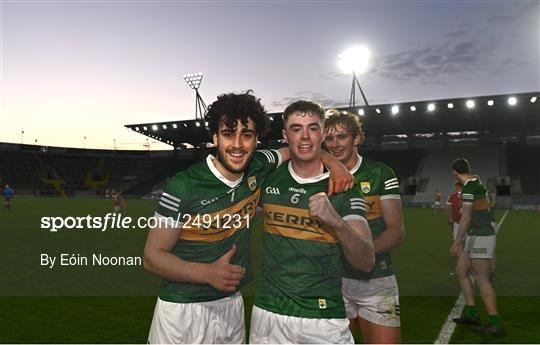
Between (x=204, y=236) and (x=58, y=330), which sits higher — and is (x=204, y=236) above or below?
above

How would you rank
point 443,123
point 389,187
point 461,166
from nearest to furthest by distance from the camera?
point 389,187
point 461,166
point 443,123

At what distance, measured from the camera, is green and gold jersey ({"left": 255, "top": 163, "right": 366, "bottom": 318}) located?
8.38 feet

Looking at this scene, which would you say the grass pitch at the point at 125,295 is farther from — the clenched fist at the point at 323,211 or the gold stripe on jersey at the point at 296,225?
the clenched fist at the point at 323,211

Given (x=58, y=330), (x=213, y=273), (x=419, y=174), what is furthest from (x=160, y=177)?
(x=213, y=273)

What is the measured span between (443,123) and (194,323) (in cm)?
4497

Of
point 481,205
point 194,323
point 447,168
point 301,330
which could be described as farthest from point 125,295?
point 447,168

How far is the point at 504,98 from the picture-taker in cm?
3641

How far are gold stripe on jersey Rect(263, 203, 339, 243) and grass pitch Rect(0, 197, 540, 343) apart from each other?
139 inches

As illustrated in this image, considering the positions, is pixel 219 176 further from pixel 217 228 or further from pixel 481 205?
pixel 481 205

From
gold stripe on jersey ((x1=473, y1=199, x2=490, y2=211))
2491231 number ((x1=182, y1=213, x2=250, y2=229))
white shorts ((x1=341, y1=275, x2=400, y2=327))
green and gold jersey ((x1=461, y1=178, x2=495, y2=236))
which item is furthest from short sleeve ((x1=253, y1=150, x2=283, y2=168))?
gold stripe on jersey ((x1=473, y1=199, x2=490, y2=211))

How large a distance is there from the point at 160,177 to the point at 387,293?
6073cm

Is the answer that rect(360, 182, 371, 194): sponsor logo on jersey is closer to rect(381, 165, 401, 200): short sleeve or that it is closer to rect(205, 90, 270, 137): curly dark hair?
rect(381, 165, 401, 200): short sleeve

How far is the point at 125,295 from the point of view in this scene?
772 cm

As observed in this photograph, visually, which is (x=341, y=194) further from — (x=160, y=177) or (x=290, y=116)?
(x=160, y=177)
